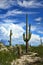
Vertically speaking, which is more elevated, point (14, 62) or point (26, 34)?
point (26, 34)

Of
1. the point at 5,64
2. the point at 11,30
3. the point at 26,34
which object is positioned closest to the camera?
the point at 5,64

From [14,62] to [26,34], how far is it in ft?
28.4

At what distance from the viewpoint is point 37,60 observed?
20500 mm

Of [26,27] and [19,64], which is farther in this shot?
[26,27]

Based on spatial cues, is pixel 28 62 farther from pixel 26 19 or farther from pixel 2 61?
pixel 26 19

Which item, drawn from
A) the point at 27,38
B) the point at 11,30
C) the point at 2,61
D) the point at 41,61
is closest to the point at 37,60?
the point at 41,61

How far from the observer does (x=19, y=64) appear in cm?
1903

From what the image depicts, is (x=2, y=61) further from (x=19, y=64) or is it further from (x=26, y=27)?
(x=26, y=27)

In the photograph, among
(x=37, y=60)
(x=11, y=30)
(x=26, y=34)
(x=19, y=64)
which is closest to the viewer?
(x=19, y=64)

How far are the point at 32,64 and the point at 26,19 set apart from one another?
370 inches

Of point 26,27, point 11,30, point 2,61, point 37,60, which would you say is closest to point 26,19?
point 26,27

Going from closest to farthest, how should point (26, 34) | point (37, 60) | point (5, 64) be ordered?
point (5, 64) → point (37, 60) → point (26, 34)

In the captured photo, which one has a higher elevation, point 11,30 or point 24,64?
point 11,30

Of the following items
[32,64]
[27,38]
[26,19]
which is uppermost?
→ [26,19]
